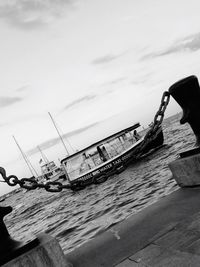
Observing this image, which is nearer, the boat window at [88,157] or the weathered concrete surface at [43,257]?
the weathered concrete surface at [43,257]

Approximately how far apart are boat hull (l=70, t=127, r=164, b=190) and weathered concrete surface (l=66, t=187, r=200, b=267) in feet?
2.46

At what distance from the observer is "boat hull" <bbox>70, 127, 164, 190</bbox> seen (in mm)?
4105

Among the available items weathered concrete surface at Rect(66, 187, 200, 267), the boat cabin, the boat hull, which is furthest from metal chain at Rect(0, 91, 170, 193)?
the boat cabin

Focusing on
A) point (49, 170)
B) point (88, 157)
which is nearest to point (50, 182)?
point (88, 157)

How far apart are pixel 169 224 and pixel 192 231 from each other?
48 cm

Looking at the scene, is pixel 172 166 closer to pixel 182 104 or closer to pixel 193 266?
pixel 182 104

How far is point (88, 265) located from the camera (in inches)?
114

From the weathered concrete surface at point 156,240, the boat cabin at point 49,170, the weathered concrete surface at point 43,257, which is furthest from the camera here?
the boat cabin at point 49,170

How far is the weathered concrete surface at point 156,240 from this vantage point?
2307mm

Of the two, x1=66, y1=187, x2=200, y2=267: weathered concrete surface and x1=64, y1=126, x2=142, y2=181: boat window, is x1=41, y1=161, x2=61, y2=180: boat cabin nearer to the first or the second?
x1=64, y1=126, x2=142, y2=181: boat window

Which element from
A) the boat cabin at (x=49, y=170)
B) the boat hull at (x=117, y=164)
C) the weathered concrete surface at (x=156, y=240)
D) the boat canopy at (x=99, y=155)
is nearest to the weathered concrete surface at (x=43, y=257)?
the weathered concrete surface at (x=156, y=240)

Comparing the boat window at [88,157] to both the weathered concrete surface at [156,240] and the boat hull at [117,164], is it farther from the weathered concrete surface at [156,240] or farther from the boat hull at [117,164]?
the weathered concrete surface at [156,240]

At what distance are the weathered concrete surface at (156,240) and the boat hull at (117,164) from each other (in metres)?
0.75

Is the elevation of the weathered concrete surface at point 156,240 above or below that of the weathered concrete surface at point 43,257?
below
